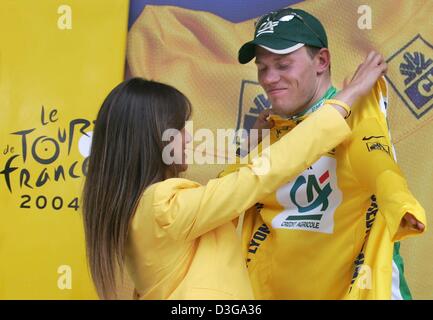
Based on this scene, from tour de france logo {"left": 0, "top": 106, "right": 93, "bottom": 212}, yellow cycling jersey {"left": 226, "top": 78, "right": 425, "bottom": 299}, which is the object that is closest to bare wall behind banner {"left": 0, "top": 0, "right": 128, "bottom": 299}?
tour de france logo {"left": 0, "top": 106, "right": 93, "bottom": 212}

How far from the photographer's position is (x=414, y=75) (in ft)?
8.61

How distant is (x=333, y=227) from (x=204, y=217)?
0.43 meters

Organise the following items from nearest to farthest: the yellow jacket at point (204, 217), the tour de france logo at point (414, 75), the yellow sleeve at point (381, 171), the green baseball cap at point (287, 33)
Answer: the yellow sleeve at point (381, 171)
the yellow jacket at point (204, 217)
the green baseball cap at point (287, 33)
the tour de france logo at point (414, 75)

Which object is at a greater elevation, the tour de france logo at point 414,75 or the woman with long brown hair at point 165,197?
the tour de france logo at point 414,75

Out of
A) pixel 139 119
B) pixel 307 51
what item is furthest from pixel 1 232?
pixel 307 51

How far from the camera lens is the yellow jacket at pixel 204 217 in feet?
5.21

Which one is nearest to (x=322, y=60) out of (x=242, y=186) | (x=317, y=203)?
(x=317, y=203)

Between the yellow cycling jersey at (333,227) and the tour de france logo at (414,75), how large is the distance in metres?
0.79

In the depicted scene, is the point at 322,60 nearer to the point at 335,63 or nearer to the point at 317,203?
the point at 317,203

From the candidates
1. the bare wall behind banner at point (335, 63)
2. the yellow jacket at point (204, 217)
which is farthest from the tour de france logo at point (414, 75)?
the yellow jacket at point (204, 217)

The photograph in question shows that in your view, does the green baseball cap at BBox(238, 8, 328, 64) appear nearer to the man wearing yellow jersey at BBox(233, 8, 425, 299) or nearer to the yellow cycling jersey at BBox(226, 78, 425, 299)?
the man wearing yellow jersey at BBox(233, 8, 425, 299)

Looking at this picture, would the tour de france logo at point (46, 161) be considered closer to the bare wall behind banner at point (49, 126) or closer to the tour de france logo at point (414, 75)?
the bare wall behind banner at point (49, 126)

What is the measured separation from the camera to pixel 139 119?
1.67m
